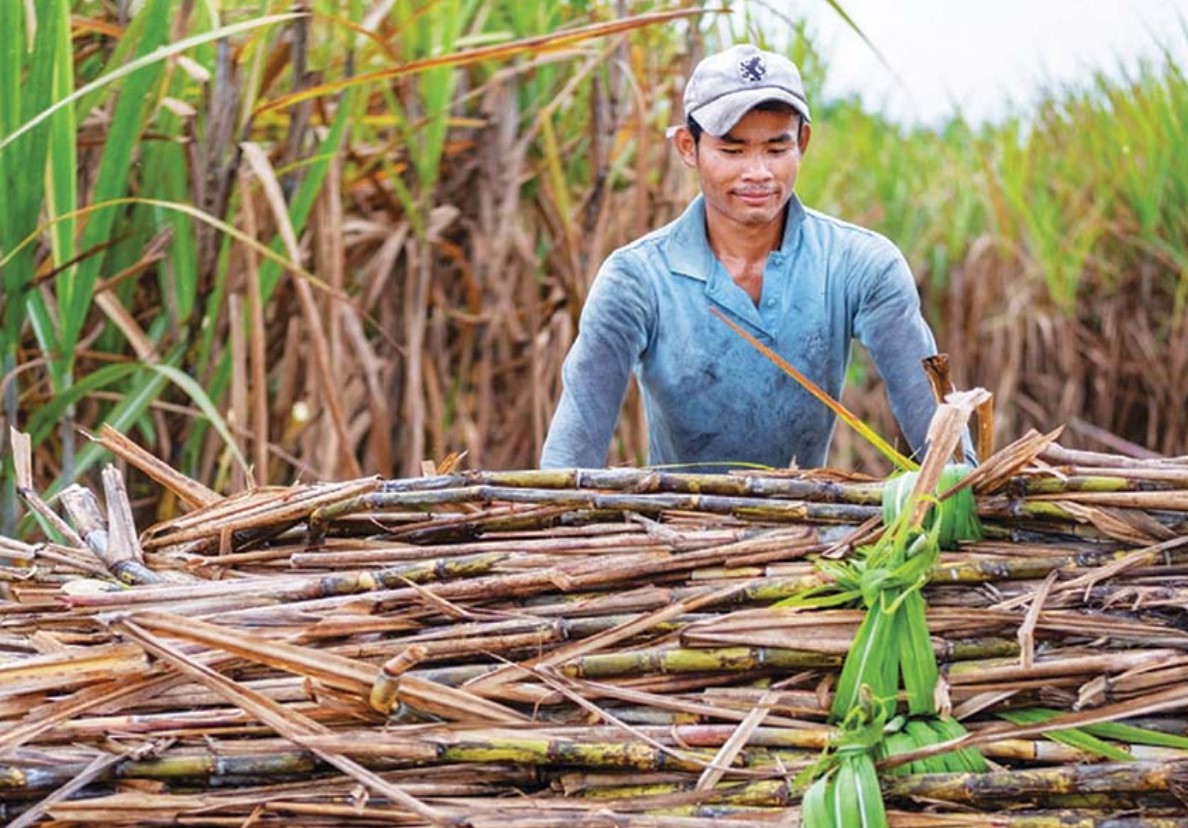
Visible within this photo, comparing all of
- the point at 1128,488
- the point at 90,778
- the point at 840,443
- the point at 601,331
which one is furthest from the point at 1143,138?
the point at 90,778

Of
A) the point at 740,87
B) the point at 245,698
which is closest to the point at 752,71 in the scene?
Result: the point at 740,87

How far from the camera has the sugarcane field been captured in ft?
3.36

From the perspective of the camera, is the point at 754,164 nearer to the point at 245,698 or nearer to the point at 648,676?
the point at 648,676

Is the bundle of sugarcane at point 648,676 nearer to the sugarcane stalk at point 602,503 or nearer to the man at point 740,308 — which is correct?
the sugarcane stalk at point 602,503

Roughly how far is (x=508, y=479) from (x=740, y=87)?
740 mm

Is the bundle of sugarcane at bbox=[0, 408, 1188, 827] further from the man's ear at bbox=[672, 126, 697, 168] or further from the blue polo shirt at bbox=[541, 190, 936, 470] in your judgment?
the man's ear at bbox=[672, 126, 697, 168]

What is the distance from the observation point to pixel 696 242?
1915 millimetres

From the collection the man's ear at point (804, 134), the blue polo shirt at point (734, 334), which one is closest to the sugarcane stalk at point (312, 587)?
the blue polo shirt at point (734, 334)

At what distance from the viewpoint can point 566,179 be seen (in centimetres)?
310

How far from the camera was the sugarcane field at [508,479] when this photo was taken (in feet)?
3.36

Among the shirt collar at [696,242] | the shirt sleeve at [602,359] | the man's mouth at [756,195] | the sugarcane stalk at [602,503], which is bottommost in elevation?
the sugarcane stalk at [602,503]

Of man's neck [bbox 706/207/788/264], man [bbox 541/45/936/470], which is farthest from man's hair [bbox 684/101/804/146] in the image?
man's neck [bbox 706/207/788/264]

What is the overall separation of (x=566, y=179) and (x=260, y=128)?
2.21ft

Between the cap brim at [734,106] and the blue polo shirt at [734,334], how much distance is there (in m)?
0.17
